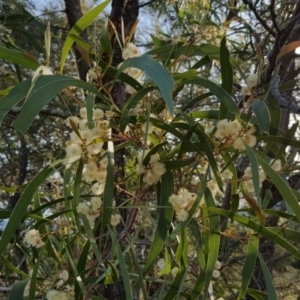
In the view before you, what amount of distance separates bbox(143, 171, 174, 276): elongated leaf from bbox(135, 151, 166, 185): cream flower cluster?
2 cm

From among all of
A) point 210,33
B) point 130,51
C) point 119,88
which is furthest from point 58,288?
point 210,33

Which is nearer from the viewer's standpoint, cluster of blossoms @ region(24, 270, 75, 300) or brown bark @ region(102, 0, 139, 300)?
cluster of blossoms @ region(24, 270, 75, 300)

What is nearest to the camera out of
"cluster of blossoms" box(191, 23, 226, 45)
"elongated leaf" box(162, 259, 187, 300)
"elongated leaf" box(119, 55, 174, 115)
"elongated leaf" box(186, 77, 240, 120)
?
"elongated leaf" box(119, 55, 174, 115)

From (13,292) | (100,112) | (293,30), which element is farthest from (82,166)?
(293,30)

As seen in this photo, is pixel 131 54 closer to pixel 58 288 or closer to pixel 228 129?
pixel 228 129

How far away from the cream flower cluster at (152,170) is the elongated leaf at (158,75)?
13 cm

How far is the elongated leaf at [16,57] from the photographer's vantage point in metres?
0.57

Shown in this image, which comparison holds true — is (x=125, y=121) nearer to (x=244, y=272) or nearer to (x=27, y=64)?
(x=27, y=64)

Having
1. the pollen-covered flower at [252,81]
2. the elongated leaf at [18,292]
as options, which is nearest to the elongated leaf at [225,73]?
the pollen-covered flower at [252,81]

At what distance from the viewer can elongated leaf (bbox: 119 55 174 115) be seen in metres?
0.45

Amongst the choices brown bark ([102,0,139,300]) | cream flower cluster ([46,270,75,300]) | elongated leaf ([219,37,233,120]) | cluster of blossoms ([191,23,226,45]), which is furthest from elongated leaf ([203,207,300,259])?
cluster of blossoms ([191,23,226,45])

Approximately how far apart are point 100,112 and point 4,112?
0.52ft

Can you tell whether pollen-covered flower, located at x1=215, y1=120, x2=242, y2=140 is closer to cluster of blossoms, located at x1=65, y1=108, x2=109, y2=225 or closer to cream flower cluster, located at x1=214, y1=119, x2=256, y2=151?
cream flower cluster, located at x1=214, y1=119, x2=256, y2=151

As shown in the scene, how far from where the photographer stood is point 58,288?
0.74m
